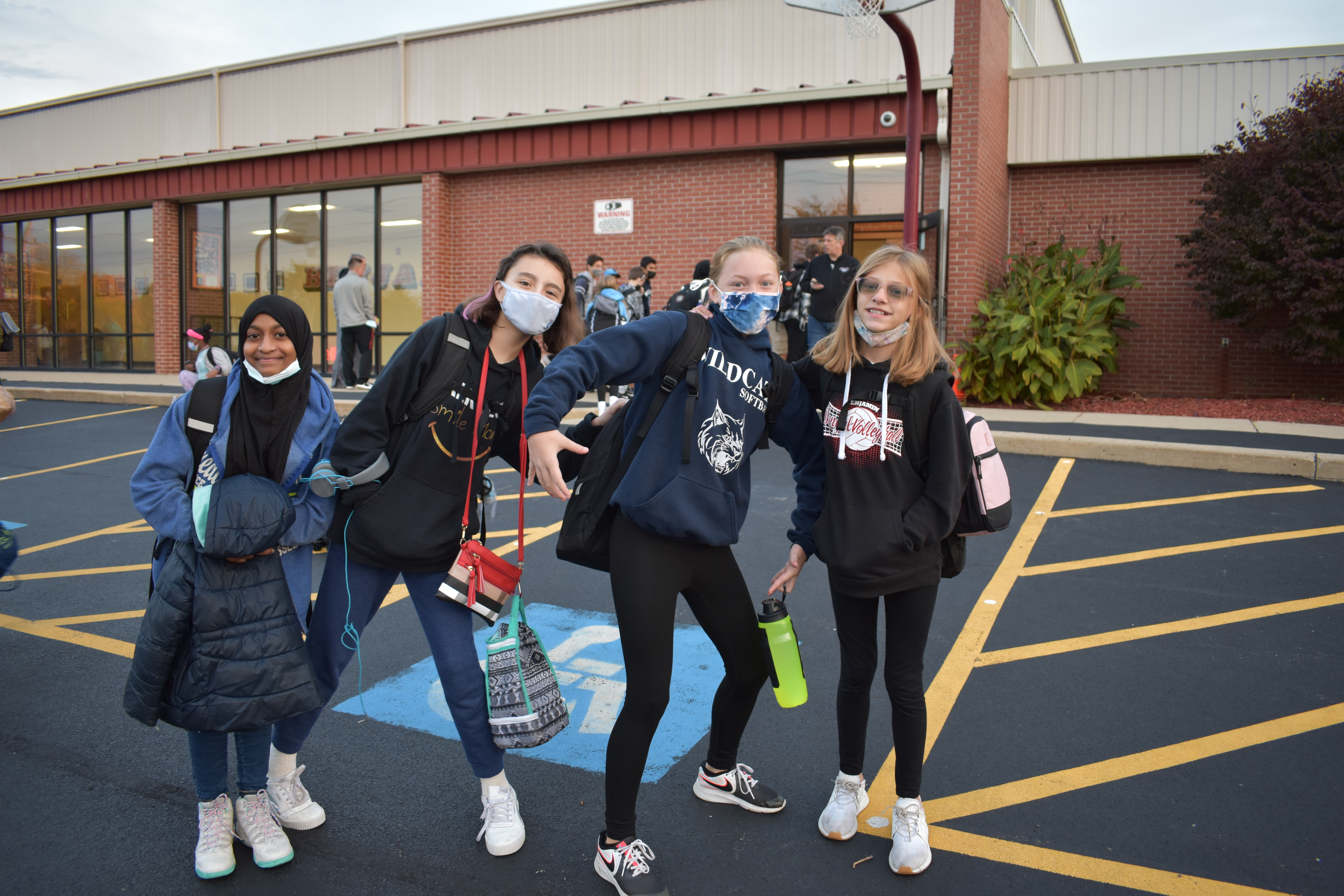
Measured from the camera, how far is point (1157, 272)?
14086 millimetres

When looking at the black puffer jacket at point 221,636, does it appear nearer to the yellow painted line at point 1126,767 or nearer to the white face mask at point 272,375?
the white face mask at point 272,375

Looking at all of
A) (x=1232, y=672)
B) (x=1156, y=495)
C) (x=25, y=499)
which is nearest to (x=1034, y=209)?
(x=1156, y=495)

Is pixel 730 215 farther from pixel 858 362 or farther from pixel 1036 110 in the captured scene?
pixel 858 362

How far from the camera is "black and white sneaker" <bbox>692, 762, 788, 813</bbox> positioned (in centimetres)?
307

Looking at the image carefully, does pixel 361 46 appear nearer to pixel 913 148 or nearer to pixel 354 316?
pixel 354 316

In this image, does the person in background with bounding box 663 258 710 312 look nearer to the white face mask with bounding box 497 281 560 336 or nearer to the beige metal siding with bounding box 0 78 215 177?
the white face mask with bounding box 497 281 560 336

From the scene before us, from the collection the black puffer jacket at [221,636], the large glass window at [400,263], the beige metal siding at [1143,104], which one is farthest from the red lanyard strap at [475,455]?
the large glass window at [400,263]

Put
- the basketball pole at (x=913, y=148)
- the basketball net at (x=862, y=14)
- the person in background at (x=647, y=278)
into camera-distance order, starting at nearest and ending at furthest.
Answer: the basketball net at (x=862, y=14) → the basketball pole at (x=913, y=148) → the person in background at (x=647, y=278)

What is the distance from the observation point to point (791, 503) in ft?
24.5

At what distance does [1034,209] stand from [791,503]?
973cm

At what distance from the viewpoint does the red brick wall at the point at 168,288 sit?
796 inches

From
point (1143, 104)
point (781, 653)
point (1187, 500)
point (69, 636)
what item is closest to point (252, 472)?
point (781, 653)

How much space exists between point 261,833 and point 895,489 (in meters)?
2.24

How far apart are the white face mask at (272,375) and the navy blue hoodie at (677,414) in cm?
87
